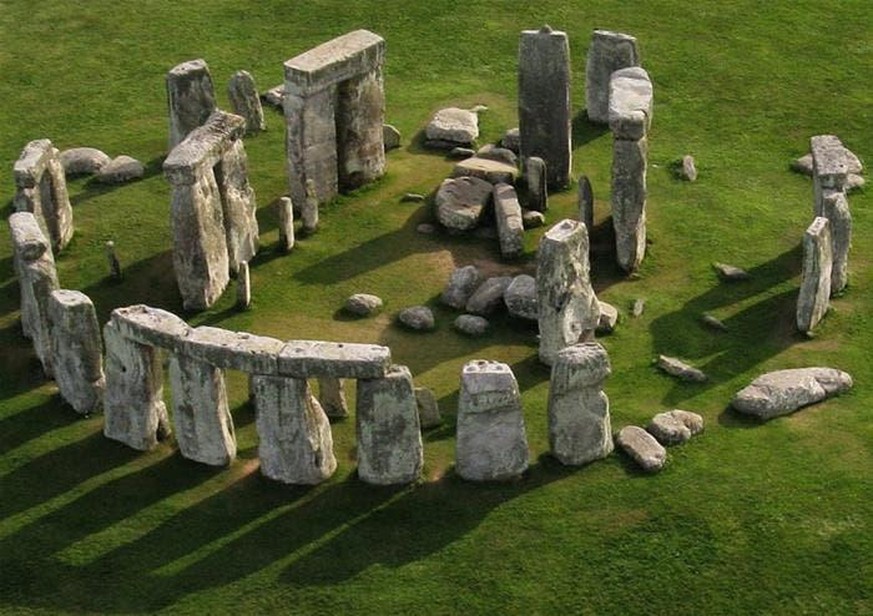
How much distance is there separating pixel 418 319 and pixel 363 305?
0.88m

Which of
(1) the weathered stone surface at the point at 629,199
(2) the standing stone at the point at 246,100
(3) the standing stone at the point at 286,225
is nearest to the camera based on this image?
(1) the weathered stone surface at the point at 629,199

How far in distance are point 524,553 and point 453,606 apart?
1.15 meters

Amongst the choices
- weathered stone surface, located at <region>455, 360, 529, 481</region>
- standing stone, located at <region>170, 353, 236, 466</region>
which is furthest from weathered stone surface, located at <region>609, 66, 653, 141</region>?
standing stone, located at <region>170, 353, 236, 466</region>

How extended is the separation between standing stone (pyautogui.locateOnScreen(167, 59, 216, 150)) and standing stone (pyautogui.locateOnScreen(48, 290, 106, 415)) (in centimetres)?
668

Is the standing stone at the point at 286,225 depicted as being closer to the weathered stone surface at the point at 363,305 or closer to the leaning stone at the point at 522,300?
the weathered stone surface at the point at 363,305

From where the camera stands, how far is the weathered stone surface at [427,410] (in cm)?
2345

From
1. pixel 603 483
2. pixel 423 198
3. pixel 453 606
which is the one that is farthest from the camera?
pixel 423 198

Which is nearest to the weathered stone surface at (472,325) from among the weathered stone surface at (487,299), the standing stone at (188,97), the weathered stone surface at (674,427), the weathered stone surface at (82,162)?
the weathered stone surface at (487,299)

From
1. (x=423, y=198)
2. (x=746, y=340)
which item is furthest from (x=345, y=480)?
(x=423, y=198)

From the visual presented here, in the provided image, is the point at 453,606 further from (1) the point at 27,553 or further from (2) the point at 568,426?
(1) the point at 27,553

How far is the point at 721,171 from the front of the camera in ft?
100

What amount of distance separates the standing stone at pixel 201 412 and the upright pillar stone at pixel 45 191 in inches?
213

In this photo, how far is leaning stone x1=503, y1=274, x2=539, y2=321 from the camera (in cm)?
2556

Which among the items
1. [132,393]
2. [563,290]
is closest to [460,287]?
[563,290]
